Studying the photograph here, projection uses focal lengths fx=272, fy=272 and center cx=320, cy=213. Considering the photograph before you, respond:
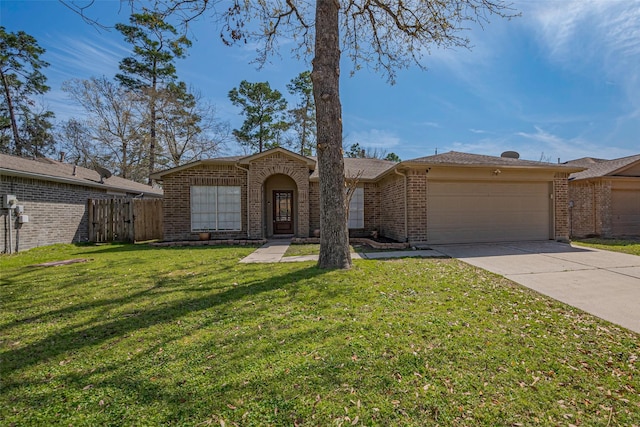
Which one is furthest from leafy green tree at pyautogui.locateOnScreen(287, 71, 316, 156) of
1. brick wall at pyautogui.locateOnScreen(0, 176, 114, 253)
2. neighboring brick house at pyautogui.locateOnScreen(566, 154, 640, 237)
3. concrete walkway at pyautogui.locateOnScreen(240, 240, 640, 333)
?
neighboring brick house at pyautogui.locateOnScreen(566, 154, 640, 237)

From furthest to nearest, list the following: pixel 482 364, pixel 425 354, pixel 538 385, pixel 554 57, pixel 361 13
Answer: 1. pixel 554 57
2. pixel 361 13
3. pixel 425 354
4. pixel 482 364
5. pixel 538 385

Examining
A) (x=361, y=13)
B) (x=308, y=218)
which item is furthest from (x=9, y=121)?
(x=361, y=13)

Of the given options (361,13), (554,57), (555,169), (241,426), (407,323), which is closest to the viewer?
(241,426)

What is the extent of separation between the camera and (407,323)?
3.24 m

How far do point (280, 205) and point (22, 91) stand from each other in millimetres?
22439

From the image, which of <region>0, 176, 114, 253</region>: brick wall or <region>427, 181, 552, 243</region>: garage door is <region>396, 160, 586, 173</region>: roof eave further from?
<region>0, 176, 114, 253</region>: brick wall

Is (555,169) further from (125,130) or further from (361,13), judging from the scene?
(125,130)

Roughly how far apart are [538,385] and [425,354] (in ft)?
2.77

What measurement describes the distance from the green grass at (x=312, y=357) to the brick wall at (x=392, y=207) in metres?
5.23

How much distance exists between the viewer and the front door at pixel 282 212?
1357 cm

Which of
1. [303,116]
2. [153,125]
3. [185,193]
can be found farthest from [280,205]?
[153,125]

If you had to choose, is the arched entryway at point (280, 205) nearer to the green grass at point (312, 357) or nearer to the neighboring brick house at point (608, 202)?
the green grass at point (312, 357)

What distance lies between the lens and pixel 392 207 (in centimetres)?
1073

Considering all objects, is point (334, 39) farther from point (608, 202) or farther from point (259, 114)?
point (259, 114)
